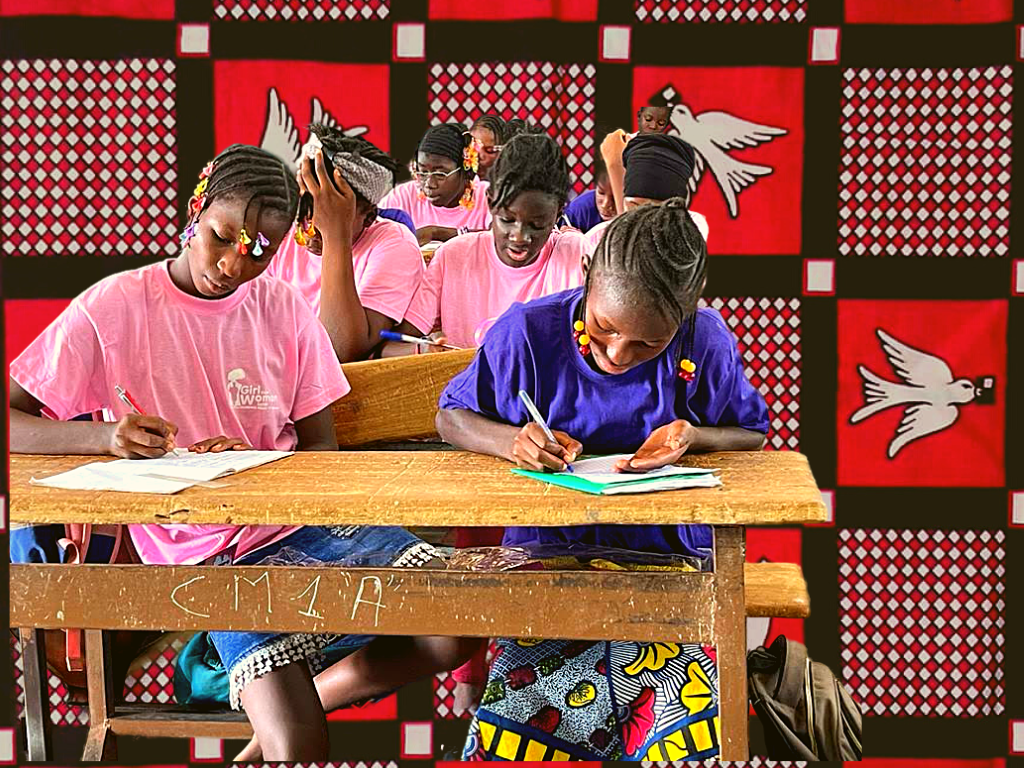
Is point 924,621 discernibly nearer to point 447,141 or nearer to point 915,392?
point 915,392

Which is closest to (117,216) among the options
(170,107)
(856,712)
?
(170,107)

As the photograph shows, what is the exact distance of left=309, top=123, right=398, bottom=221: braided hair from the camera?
2684 mm

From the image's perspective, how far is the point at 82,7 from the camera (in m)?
2.70

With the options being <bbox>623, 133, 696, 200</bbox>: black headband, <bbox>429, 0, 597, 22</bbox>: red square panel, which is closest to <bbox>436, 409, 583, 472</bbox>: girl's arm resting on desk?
<bbox>623, 133, 696, 200</bbox>: black headband

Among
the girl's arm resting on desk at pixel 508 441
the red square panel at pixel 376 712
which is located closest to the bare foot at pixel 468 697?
the red square panel at pixel 376 712

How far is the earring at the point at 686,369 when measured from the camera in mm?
1954

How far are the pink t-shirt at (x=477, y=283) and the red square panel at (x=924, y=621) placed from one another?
97 centimetres

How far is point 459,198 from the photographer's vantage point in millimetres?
3430

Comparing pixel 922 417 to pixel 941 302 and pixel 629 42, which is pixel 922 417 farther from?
pixel 629 42

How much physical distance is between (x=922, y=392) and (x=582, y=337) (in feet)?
4.37

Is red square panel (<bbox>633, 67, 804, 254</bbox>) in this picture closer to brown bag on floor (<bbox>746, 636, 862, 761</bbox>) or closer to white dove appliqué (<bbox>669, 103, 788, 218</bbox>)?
white dove appliqué (<bbox>669, 103, 788, 218</bbox>)

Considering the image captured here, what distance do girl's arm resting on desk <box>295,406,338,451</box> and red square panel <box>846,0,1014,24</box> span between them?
5.16ft

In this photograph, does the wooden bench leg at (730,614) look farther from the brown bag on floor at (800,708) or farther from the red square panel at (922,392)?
the red square panel at (922,392)

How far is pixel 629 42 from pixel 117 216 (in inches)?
48.8
